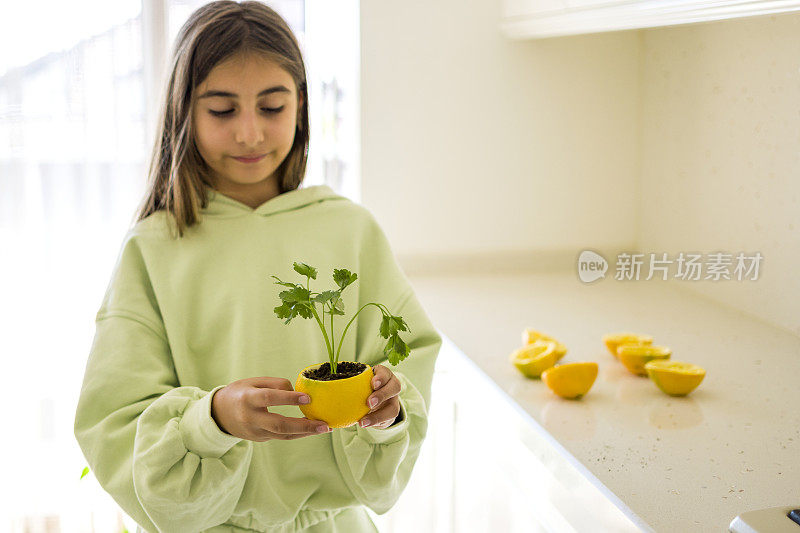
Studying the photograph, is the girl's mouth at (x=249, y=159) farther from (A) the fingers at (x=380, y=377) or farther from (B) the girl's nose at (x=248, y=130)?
(A) the fingers at (x=380, y=377)

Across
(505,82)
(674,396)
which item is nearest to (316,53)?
(505,82)

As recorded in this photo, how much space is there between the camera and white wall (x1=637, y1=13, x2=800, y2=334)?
61.9 inches

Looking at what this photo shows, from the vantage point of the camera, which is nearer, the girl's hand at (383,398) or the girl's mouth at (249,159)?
the girl's hand at (383,398)

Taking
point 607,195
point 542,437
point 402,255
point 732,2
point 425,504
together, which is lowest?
point 425,504

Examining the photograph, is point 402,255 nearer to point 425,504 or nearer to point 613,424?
point 425,504

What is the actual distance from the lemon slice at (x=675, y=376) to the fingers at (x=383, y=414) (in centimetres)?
51

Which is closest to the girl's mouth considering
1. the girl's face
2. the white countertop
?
the girl's face

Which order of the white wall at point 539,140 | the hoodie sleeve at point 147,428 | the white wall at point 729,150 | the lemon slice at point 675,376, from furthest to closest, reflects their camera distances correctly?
1. the white wall at point 539,140
2. the white wall at point 729,150
3. the lemon slice at point 675,376
4. the hoodie sleeve at point 147,428

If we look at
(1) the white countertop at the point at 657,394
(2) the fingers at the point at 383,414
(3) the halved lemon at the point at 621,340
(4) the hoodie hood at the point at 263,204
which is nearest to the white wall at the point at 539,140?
(1) the white countertop at the point at 657,394

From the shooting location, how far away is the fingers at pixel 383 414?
86 cm

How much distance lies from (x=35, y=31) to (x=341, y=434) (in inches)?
55.1

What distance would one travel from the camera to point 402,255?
6.82 feet

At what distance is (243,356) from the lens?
41.4 inches

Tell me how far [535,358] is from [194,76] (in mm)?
656
